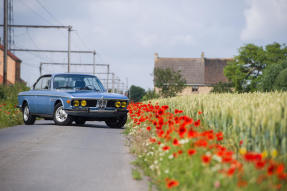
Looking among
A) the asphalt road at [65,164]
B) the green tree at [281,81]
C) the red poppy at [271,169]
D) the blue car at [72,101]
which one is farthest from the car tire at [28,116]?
the green tree at [281,81]

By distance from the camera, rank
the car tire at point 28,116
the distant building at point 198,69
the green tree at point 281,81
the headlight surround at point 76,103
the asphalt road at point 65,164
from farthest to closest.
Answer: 1. the distant building at point 198,69
2. the green tree at point 281,81
3. the car tire at point 28,116
4. the headlight surround at point 76,103
5. the asphalt road at point 65,164

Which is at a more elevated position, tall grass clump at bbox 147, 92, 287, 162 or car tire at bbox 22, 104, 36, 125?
tall grass clump at bbox 147, 92, 287, 162

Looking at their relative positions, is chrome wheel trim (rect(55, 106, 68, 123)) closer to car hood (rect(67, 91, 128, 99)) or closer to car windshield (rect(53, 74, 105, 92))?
car hood (rect(67, 91, 128, 99))

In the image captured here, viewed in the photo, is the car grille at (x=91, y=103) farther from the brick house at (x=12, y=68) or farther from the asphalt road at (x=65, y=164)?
the brick house at (x=12, y=68)

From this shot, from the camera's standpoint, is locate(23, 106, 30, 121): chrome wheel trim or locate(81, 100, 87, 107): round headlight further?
locate(23, 106, 30, 121): chrome wheel trim

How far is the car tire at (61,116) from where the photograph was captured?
12.3m

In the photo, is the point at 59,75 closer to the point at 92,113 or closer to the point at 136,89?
the point at 92,113

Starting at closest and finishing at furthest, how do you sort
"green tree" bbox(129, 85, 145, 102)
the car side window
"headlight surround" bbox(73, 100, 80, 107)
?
"headlight surround" bbox(73, 100, 80, 107)
the car side window
"green tree" bbox(129, 85, 145, 102)

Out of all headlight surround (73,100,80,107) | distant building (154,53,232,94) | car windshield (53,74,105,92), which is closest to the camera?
headlight surround (73,100,80,107)

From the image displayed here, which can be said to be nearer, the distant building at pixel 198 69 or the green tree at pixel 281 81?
the green tree at pixel 281 81

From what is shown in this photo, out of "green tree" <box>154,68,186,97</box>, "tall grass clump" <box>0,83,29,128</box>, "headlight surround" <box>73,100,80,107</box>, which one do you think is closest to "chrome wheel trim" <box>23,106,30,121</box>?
"tall grass clump" <box>0,83,29,128</box>

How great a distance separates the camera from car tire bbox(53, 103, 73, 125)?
12.3 metres

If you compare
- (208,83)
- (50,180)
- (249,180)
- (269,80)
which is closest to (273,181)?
(249,180)

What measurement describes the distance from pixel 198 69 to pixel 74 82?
57295 mm
